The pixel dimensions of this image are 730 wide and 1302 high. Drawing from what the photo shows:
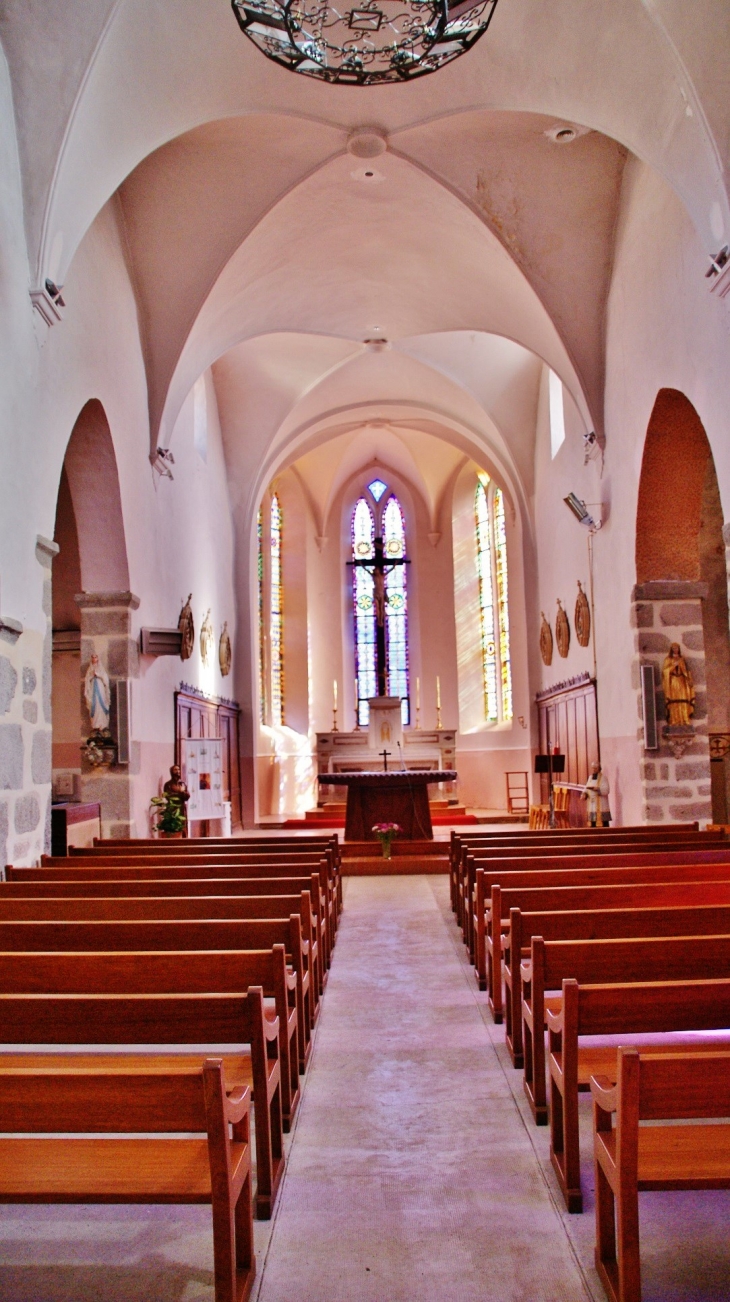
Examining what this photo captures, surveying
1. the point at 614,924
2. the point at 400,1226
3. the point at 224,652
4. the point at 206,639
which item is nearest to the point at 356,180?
the point at 206,639

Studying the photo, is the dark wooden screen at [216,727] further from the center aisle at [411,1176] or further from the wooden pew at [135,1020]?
the wooden pew at [135,1020]

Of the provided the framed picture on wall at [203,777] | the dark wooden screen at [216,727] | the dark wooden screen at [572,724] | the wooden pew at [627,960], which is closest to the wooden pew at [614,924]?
the wooden pew at [627,960]

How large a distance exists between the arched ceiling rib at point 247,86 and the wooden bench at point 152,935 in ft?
15.9

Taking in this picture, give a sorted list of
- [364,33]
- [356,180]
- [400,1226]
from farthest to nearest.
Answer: [356,180], [364,33], [400,1226]

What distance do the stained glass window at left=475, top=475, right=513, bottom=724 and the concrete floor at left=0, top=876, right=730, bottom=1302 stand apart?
1501cm

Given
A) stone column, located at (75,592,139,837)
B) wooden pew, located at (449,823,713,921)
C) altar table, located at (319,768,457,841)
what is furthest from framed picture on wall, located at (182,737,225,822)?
wooden pew, located at (449,823,713,921)

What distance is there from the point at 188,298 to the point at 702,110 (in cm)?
565

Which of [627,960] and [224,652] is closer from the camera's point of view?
[627,960]

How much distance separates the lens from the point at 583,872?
5266 mm

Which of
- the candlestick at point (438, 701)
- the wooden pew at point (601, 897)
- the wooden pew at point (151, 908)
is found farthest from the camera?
the candlestick at point (438, 701)

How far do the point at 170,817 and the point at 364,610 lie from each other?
11.5m

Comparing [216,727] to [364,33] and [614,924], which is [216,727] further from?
[614,924]

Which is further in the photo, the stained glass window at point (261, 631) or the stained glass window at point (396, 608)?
the stained glass window at point (396, 608)

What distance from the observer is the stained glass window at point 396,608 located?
2092cm
